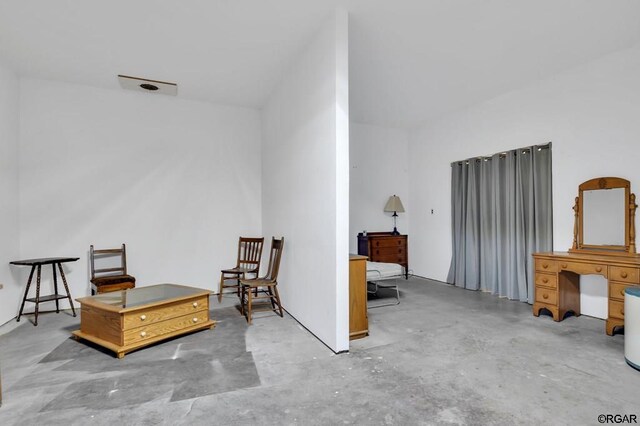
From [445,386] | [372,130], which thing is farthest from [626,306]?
[372,130]

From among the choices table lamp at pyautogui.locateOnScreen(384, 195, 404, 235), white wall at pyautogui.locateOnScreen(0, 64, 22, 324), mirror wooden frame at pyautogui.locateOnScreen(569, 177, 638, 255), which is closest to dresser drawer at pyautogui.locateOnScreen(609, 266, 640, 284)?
mirror wooden frame at pyautogui.locateOnScreen(569, 177, 638, 255)

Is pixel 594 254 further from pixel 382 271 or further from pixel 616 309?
pixel 382 271

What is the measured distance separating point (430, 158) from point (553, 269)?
10.0ft

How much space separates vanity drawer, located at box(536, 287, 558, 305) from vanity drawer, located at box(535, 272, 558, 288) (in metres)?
0.06

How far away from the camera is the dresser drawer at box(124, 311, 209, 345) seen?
112 inches

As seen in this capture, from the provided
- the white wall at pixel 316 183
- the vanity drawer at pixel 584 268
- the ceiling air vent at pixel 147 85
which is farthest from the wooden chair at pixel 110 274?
the vanity drawer at pixel 584 268

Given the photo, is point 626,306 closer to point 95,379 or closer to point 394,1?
point 394,1

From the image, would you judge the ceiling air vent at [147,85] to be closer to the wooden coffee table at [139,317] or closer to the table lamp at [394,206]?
the wooden coffee table at [139,317]

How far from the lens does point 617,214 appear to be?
3598 millimetres

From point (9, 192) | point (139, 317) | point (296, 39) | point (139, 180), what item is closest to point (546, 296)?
point (296, 39)

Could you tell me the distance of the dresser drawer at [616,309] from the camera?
312 centimetres

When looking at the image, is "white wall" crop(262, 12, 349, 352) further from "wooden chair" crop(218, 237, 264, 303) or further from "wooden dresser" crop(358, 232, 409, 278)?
"wooden dresser" crop(358, 232, 409, 278)

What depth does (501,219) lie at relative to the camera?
16.0ft

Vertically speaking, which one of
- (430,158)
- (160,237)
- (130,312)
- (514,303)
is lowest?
(514,303)
